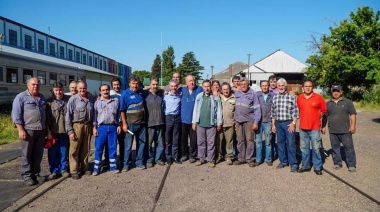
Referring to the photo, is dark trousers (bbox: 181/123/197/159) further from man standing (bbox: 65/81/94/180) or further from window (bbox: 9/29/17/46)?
window (bbox: 9/29/17/46)

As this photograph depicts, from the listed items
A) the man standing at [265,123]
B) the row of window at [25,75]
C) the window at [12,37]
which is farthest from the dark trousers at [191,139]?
the window at [12,37]

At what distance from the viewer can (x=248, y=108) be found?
6285 millimetres

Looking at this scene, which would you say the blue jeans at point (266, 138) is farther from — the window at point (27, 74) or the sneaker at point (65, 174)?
the window at point (27, 74)

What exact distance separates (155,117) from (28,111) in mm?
2354

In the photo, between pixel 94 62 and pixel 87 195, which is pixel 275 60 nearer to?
pixel 94 62

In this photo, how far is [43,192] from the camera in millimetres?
4855

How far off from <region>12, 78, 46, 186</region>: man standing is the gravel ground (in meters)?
0.42

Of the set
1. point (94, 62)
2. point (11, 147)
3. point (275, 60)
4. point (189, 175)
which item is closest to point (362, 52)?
point (275, 60)

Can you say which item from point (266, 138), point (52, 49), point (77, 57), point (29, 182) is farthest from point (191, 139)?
point (77, 57)

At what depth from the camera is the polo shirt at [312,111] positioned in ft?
19.0

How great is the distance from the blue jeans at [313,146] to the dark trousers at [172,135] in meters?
2.59

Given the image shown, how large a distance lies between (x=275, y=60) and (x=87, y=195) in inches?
1667

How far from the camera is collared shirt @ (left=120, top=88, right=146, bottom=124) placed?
604 centimetres

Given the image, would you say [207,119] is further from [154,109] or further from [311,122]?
[311,122]
